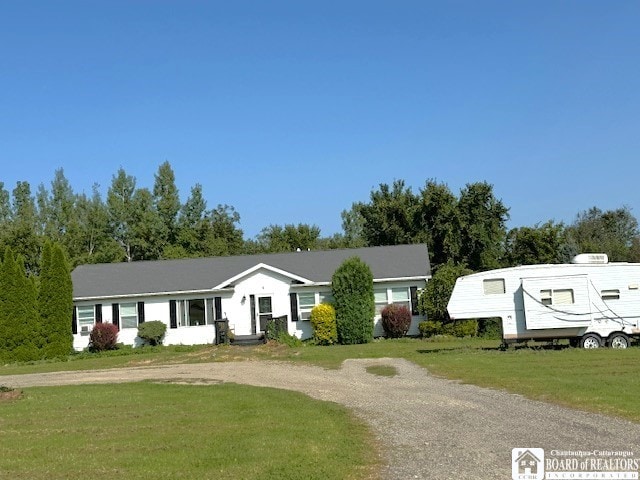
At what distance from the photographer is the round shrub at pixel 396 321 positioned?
3156 centimetres

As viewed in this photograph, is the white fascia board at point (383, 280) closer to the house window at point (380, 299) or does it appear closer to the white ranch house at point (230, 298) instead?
the white ranch house at point (230, 298)

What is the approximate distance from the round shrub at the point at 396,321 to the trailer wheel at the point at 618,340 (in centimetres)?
1022

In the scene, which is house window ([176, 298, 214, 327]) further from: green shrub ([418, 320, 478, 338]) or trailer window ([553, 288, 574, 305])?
trailer window ([553, 288, 574, 305])

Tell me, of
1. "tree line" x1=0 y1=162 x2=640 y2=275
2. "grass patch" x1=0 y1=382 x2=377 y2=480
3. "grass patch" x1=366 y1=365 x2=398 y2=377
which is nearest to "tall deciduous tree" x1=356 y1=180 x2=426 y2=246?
"tree line" x1=0 y1=162 x2=640 y2=275

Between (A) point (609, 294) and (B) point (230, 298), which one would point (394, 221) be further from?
(A) point (609, 294)

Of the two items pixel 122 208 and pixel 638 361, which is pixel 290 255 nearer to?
pixel 638 361

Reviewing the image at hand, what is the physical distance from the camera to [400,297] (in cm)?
3297

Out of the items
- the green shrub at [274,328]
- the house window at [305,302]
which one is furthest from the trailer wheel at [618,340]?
the house window at [305,302]

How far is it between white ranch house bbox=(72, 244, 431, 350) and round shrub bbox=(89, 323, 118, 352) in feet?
2.93

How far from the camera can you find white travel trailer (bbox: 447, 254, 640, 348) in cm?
2312

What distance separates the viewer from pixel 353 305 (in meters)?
30.6

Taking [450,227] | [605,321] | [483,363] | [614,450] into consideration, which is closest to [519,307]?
[605,321]

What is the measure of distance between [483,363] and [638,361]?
3.93 metres

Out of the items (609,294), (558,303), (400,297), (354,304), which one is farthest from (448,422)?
(400,297)
